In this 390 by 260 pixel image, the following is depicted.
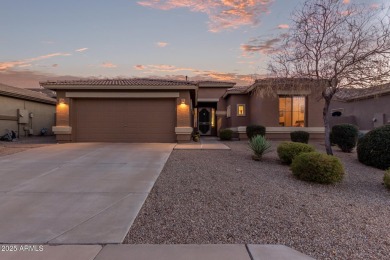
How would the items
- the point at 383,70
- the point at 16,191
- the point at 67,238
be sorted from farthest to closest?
1. the point at 383,70
2. the point at 16,191
3. the point at 67,238

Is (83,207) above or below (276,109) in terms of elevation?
below

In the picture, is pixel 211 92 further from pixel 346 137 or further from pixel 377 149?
pixel 377 149

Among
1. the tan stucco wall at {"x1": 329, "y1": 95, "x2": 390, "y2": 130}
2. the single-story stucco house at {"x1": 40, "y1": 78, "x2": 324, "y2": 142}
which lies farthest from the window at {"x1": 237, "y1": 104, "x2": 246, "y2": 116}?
the tan stucco wall at {"x1": 329, "y1": 95, "x2": 390, "y2": 130}

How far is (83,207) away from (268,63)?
35.5 feet

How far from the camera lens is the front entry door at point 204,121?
26.7m

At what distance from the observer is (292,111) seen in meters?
18.4

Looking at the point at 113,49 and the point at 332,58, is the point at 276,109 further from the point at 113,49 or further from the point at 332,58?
the point at 113,49

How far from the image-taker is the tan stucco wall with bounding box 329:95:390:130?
20125mm

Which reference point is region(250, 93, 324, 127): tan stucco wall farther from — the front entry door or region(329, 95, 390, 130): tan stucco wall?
the front entry door

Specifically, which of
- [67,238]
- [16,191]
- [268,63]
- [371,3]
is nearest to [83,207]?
Answer: [67,238]

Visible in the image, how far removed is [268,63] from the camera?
13.2 metres

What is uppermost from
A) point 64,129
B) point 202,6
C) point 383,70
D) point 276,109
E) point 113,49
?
point 202,6

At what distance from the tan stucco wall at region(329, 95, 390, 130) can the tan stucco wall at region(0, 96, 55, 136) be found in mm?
26103

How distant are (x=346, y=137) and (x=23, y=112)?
72.5 ft
